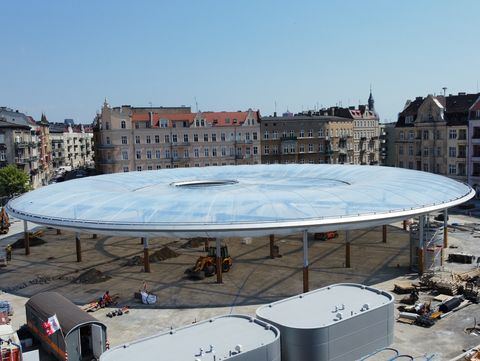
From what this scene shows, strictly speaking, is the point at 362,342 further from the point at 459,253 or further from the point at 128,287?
the point at 459,253

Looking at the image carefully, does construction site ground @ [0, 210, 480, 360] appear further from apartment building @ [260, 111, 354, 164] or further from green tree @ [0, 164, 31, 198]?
apartment building @ [260, 111, 354, 164]

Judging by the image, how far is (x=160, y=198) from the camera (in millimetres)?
39156

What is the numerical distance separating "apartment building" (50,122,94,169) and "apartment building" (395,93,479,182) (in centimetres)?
10659

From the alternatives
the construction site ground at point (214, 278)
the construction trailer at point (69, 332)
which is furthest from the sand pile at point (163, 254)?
the construction trailer at point (69, 332)

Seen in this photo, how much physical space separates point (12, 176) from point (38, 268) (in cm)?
4753

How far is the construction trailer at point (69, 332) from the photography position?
2588cm

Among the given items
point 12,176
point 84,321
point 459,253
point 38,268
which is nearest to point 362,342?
point 84,321

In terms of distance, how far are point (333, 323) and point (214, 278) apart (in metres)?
19.6

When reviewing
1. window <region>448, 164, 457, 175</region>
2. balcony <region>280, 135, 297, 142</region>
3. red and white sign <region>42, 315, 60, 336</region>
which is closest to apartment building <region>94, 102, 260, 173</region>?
balcony <region>280, 135, 297, 142</region>

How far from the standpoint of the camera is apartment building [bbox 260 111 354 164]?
104m

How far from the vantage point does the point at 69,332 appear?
1006 inches

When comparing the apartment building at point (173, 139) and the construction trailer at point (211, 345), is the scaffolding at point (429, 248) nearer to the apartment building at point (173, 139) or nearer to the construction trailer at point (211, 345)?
the construction trailer at point (211, 345)

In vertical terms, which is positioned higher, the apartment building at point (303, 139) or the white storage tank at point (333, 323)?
the apartment building at point (303, 139)

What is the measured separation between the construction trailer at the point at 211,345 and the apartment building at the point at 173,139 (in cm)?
7696
